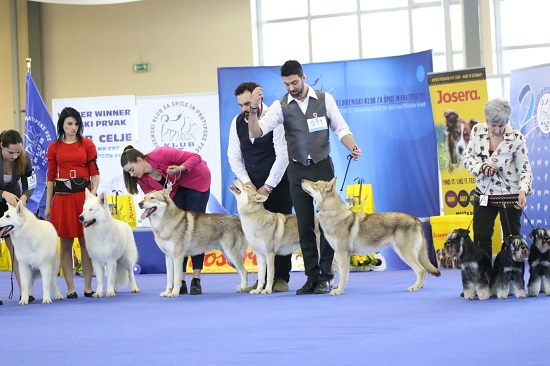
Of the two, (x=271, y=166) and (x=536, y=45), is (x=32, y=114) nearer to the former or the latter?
(x=271, y=166)

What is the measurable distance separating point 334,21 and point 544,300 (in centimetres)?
1078

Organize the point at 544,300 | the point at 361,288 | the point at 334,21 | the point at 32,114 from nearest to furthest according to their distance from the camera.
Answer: the point at 544,300 < the point at 361,288 < the point at 32,114 < the point at 334,21

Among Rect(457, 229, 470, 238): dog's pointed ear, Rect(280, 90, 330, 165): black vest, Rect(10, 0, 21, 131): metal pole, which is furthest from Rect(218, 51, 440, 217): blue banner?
Rect(10, 0, 21, 131): metal pole

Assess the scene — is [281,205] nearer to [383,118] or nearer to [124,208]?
[383,118]

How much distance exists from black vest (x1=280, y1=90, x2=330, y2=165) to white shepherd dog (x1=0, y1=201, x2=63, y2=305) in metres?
2.01

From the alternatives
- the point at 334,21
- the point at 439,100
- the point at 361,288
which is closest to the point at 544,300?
the point at 361,288

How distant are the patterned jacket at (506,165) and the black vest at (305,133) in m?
1.12

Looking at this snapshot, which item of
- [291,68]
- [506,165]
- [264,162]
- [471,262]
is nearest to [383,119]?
[264,162]

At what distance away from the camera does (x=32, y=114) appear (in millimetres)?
11328

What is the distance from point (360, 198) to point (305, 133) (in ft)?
11.9

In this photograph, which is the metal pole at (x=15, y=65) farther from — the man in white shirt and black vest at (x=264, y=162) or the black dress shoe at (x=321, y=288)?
the black dress shoe at (x=321, y=288)

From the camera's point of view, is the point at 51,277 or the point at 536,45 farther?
the point at 536,45

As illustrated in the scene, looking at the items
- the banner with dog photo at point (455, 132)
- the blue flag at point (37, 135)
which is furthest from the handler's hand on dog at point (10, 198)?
the banner with dog photo at point (455, 132)

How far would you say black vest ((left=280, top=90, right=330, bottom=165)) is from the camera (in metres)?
6.46
